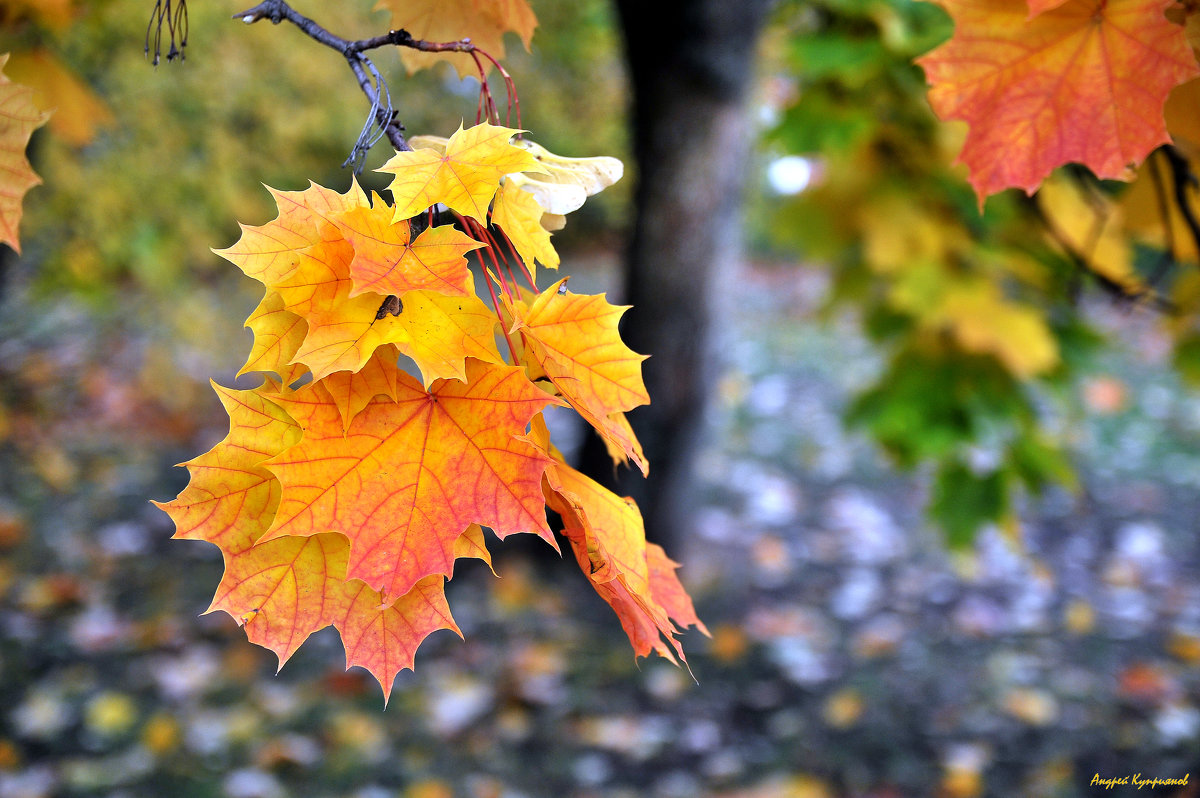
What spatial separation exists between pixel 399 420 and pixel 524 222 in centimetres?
18

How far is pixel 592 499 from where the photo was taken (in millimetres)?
639

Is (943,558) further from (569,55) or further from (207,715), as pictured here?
(569,55)

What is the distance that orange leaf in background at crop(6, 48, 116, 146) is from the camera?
1.39 metres

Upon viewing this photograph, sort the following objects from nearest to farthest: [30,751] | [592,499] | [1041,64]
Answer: [592,499]
[1041,64]
[30,751]

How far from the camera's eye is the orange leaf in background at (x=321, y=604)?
61 cm

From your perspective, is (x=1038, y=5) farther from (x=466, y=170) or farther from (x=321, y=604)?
(x=321, y=604)

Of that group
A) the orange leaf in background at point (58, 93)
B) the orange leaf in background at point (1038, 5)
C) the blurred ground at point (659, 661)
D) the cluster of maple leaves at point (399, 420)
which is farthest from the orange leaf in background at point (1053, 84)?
the blurred ground at point (659, 661)

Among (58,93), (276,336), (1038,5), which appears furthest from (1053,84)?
(58,93)

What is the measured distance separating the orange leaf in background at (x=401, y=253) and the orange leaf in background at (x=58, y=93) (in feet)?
3.64

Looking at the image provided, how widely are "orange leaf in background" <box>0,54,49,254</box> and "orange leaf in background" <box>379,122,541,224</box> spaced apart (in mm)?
402

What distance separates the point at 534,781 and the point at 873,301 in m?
1.77

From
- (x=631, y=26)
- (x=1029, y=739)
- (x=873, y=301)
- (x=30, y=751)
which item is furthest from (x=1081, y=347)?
(x=30, y=751)

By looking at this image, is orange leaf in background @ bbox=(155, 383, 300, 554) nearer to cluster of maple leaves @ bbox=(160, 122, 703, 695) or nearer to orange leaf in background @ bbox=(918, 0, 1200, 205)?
cluster of maple leaves @ bbox=(160, 122, 703, 695)

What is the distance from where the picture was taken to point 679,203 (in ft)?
7.97
